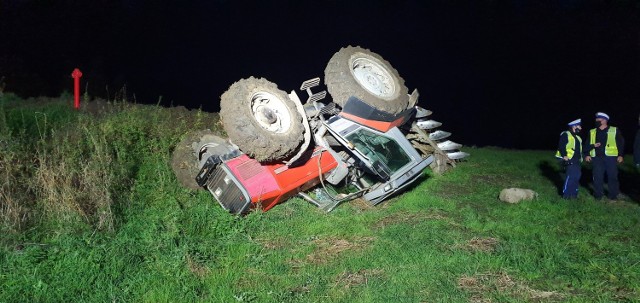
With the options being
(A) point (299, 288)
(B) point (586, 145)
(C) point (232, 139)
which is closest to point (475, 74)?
(B) point (586, 145)

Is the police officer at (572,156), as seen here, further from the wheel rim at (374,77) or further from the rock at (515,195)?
the wheel rim at (374,77)

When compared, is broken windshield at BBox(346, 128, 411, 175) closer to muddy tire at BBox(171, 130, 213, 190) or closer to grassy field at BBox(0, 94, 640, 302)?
grassy field at BBox(0, 94, 640, 302)

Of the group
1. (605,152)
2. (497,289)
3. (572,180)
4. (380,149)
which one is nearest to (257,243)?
(497,289)

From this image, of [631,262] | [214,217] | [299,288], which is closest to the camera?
[299,288]

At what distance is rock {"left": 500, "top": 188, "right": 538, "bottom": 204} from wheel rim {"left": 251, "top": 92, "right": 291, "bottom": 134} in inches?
144

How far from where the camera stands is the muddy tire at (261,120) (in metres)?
7.95

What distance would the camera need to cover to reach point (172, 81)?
23.8 m

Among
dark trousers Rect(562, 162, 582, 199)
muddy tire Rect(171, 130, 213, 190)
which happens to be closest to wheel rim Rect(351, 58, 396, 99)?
muddy tire Rect(171, 130, 213, 190)

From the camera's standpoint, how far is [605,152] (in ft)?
34.0

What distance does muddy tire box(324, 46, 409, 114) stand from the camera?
31.6 ft

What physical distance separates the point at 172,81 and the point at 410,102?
47.7 feet

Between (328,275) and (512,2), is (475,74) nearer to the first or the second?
(512,2)

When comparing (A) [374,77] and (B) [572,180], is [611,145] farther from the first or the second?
(A) [374,77]

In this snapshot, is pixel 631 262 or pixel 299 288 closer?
pixel 299 288
